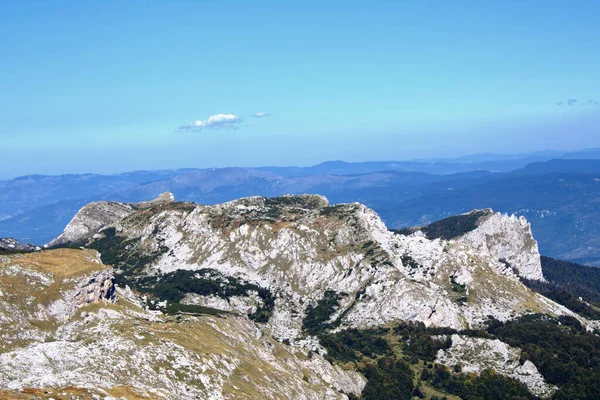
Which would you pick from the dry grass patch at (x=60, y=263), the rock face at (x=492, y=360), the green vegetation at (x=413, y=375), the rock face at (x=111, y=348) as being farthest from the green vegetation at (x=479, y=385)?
the dry grass patch at (x=60, y=263)

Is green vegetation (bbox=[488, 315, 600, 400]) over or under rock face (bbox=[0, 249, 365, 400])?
under

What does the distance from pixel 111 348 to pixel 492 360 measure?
12786 cm

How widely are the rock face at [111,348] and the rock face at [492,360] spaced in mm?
50950

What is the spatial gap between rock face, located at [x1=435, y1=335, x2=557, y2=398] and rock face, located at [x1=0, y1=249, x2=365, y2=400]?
50.9 metres

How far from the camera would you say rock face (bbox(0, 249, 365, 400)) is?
326ft

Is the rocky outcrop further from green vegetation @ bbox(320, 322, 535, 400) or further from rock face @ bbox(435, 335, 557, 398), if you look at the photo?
rock face @ bbox(435, 335, 557, 398)

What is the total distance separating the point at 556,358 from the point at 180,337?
12705 cm

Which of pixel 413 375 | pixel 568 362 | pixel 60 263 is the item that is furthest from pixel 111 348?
pixel 568 362

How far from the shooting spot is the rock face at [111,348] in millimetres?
99250

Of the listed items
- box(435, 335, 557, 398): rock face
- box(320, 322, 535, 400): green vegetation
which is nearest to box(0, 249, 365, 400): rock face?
box(320, 322, 535, 400): green vegetation

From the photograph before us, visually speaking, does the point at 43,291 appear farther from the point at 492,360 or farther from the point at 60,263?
the point at 492,360

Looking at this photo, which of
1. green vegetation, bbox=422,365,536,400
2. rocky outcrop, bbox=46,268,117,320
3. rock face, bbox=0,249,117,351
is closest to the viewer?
rock face, bbox=0,249,117,351

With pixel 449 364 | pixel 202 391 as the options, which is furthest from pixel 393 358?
pixel 202 391

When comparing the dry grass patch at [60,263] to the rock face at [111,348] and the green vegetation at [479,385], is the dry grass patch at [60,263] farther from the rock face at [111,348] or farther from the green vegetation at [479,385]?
the green vegetation at [479,385]
